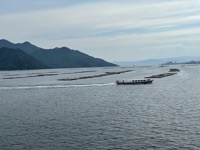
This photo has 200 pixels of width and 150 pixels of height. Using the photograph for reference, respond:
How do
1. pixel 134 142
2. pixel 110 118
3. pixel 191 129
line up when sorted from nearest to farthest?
1. pixel 134 142
2. pixel 191 129
3. pixel 110 118

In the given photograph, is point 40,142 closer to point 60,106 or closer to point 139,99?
point 60,106

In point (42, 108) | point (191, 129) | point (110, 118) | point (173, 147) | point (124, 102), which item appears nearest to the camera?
point (173, 147)

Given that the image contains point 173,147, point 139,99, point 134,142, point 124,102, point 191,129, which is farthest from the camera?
point 139,99

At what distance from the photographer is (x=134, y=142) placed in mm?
40656

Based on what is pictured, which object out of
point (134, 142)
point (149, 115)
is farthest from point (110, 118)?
point (134, 142)

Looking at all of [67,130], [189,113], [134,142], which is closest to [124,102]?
[189,113]

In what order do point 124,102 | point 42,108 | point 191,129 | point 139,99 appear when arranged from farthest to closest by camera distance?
point 139,99 < point 124,102 < point 42,108 < point 191,129

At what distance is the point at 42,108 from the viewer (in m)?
70.8

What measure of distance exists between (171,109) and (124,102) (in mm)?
14814

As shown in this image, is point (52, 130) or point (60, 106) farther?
point (60, 106)

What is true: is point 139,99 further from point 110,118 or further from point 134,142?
point 134,142

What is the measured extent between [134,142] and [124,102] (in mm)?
35676

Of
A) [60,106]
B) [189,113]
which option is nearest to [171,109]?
[189,113]

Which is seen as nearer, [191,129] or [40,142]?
[40,142]
